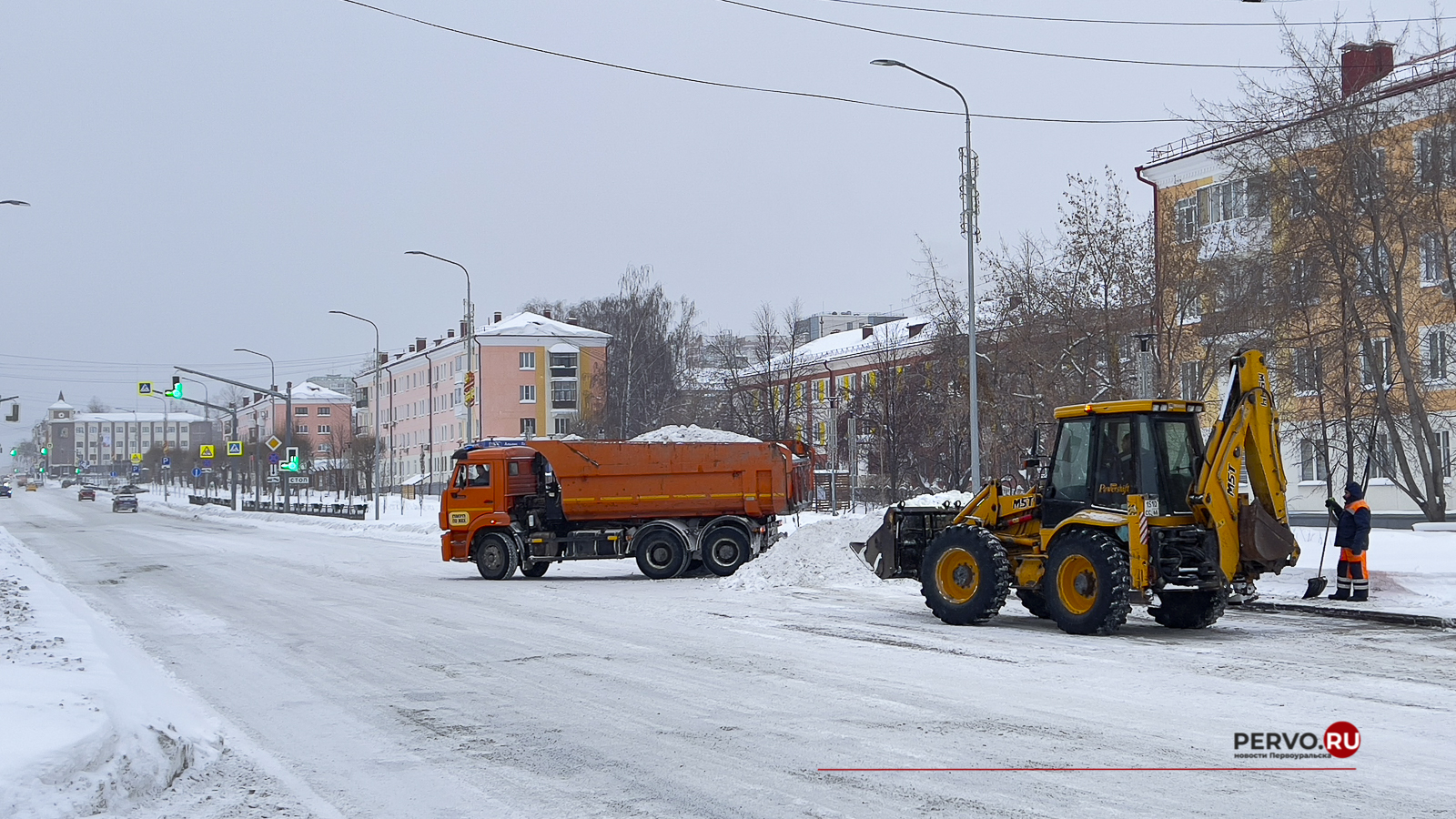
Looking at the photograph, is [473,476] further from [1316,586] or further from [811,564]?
[1316,586]

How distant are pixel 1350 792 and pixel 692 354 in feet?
248

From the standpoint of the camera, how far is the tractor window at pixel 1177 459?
14641 mm

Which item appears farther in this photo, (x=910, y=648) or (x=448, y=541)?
(x=448, y=541)

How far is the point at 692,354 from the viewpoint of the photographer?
8206 centimetres

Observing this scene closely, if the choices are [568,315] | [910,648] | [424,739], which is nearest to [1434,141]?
[910,648]

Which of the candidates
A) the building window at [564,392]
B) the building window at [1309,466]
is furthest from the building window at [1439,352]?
the building window at [564,392]

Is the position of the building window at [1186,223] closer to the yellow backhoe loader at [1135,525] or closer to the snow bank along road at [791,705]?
the snow bank along road at [791,705]

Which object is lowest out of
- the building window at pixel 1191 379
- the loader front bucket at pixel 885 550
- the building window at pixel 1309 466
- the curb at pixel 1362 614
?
the curb at pixel 1362 614

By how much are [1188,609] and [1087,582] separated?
167 centimetres

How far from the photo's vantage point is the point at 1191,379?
30047mm

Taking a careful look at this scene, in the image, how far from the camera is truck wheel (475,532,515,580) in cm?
2564

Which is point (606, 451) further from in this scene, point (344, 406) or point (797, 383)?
point (344, 406)

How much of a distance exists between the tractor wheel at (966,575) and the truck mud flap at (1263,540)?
262 centimetres

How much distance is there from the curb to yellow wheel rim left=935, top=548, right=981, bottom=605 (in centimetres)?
343
